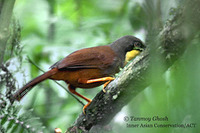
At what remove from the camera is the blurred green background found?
55cm

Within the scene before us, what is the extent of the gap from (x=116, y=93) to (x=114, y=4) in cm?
118

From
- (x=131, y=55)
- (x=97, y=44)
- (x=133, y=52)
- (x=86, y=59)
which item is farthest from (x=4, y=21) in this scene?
(x=97, y=44)

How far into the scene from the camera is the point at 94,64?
8.79 feet

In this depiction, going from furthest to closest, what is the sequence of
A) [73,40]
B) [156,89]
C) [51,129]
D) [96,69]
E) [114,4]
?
1. [73,40]
2. [51,129]
3. [96,69]
4. [114,4]
5. [156,89]

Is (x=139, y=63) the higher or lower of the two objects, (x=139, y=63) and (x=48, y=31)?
the lower

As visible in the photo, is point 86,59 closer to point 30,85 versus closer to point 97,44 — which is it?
point 30,85

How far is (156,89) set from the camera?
543mm

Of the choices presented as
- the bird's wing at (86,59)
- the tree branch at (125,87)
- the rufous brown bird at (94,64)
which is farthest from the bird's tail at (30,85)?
the tree branch at (125,87)

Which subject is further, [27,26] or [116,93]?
[27,26]

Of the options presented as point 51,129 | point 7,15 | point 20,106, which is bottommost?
point 20,106

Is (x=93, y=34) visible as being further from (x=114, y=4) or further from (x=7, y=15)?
(x=114, y=4)

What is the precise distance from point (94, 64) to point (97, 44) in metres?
1.09

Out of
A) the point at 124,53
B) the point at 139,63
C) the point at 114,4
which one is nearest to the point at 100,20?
the point at 124,53

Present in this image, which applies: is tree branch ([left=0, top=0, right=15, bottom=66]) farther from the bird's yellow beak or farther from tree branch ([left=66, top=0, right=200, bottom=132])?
the bird's yellow beak
